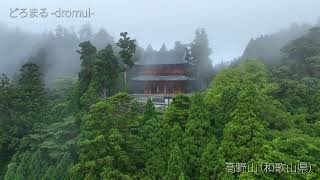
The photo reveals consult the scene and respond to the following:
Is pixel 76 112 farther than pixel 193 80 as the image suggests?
No

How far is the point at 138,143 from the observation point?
2456cm

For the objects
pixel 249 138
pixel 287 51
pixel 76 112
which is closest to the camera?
pixel 249 138

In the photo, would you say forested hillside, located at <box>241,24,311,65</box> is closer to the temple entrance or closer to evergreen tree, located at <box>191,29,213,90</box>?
evergreen tree, located at <box>191,29,213,90</box>

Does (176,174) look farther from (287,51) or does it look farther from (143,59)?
(143,59)

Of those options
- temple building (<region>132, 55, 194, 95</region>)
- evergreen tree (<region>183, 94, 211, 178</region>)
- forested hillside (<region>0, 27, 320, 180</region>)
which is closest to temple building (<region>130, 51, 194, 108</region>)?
temple building (<region>132, 55, 194, 95</region>)

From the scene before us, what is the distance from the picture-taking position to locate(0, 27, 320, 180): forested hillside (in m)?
20.9

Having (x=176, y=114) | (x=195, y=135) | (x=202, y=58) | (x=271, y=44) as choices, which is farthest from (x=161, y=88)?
(x=195, y=135)

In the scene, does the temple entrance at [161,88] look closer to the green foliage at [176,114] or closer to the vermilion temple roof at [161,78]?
the vermilion temple roof at [161,78]

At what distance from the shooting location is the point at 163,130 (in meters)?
24.1

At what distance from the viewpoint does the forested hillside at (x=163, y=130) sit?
821 inches

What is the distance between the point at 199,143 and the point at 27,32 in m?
49.2

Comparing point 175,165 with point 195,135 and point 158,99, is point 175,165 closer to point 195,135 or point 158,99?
point 195,135

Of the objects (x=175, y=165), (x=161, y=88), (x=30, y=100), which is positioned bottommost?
(x=175, y=165)

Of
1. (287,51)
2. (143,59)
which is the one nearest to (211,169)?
(287,51)
